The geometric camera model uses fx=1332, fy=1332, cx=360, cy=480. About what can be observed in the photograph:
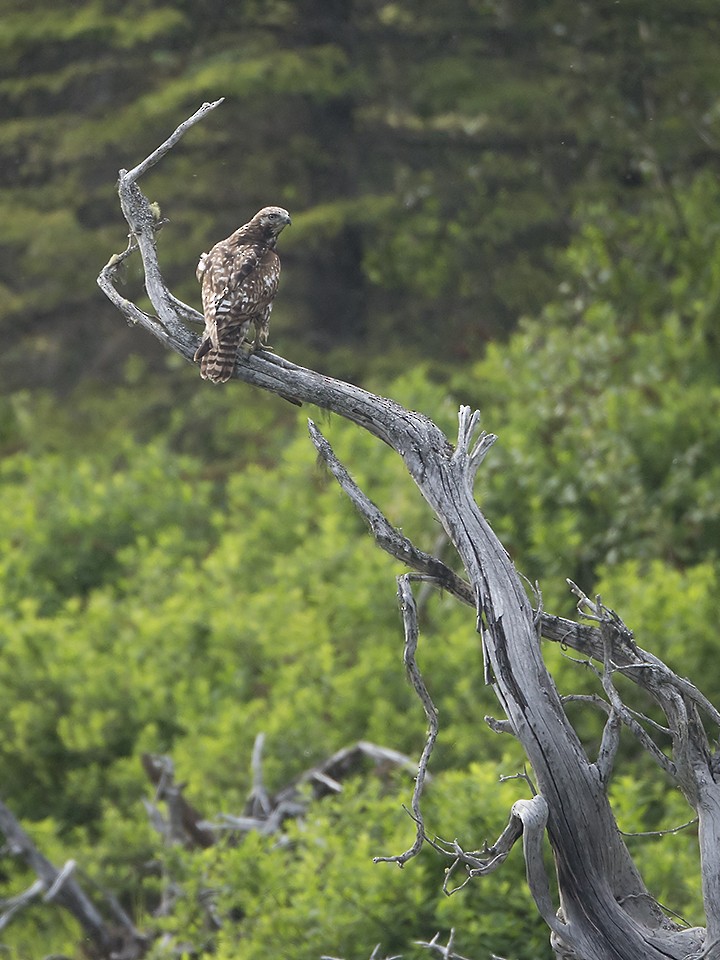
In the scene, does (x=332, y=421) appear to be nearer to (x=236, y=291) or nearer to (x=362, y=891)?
(x=362, y=891)

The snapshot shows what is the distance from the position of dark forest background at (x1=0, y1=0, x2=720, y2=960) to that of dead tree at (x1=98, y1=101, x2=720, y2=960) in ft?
1.19

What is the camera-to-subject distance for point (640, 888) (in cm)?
352

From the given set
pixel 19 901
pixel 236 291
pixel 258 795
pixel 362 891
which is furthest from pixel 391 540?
pixel 19 901

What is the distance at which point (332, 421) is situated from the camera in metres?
A: 12.7

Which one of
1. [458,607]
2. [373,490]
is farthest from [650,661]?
[373,490]

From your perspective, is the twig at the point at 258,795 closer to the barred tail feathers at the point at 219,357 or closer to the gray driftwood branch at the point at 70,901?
the gray driftwood branch at the point at 70,901

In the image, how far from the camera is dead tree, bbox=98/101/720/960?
332 centimetres

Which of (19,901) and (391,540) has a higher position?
(391,540)

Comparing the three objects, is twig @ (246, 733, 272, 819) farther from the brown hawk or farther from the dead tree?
the dead tree

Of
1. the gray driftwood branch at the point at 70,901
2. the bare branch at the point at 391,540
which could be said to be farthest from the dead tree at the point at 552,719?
the gray driftwood branch at the point at 70,901

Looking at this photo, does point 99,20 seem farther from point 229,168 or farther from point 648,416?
point 648,416

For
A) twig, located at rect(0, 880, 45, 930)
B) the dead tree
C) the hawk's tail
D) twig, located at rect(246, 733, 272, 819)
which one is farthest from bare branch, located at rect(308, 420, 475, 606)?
twig, located at rect(0, 880, 45, 930)

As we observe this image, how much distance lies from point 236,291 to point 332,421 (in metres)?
8.03

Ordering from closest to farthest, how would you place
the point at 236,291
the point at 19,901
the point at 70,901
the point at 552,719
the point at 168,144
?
the point at 552,719 → the point at 168,144 → the point at 236,291 → the point at 19,901 → the point at 70,901
